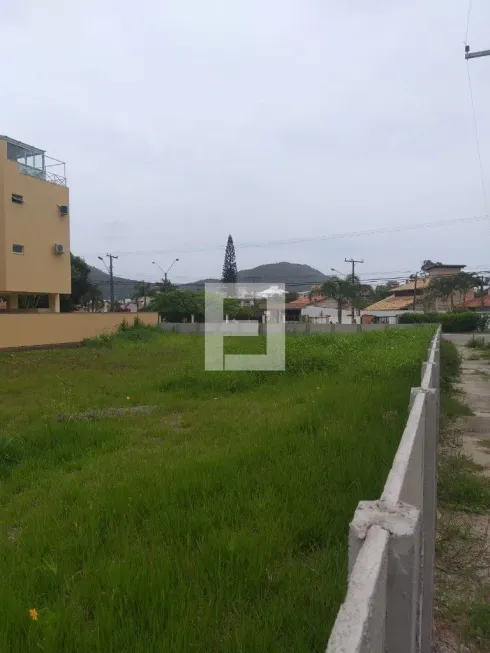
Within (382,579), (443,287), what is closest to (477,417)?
(382,579)

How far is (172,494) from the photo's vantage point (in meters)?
3.02

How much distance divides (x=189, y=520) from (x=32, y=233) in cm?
2088

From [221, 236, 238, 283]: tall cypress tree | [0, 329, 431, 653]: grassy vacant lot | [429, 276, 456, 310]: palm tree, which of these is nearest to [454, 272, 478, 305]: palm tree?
[429, 276, 456, 310]: palm tree

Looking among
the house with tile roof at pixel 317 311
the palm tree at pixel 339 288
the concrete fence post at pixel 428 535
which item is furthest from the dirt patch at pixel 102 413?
the house with tile roof at pixel 317 311

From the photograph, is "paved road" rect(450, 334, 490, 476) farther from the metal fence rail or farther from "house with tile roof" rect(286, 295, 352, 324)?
"house with tile roof" rect(286, 295, 352, 324)

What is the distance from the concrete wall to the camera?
1958 centimetres

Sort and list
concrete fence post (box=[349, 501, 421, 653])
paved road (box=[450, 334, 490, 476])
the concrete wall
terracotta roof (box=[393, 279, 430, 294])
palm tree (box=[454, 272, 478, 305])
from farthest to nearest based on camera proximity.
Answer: terracotta roof (box=[393, 279, 430, 294]) < palm tree (box=[454, 272, 478, 305]) < the concrete wall < paved road (box=[450, 334, 490, 476]) < concrete fence post (box=[349, 501, 421, 653])

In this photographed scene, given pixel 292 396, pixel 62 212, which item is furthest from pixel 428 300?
pixel 292 396

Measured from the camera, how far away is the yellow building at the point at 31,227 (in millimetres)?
19672

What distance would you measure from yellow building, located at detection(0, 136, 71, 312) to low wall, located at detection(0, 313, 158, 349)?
2440 millimetres

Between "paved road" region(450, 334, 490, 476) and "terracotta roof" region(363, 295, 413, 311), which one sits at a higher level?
"terracotta roof" region(363, 295, 413, 311)

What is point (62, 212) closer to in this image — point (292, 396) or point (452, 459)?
point (292, 396)

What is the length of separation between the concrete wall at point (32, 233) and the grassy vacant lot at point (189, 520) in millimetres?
15385

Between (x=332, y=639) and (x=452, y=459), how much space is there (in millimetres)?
4346
